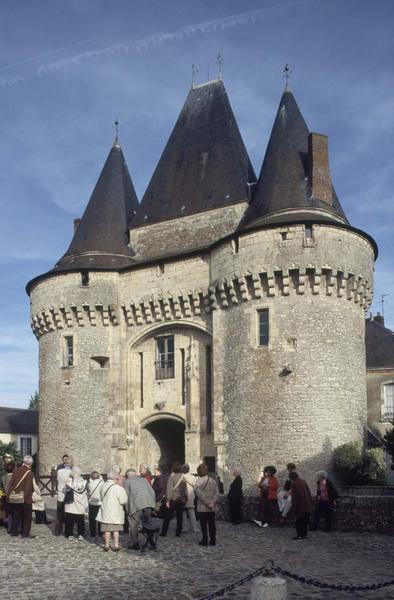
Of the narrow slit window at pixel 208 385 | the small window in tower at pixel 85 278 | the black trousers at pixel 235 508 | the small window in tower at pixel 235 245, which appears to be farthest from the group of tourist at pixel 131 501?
the small window in tower at pixel 85 278

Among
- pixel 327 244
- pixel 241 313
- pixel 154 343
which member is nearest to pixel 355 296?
pixel 327 244

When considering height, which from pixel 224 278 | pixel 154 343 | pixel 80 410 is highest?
pixel 224 278

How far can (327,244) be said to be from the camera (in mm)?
21766

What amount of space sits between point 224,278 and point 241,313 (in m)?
1.35

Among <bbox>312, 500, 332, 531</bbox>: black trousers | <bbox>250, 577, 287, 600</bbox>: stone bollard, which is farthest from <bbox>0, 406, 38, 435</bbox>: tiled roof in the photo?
<bbox>250, 577, 287, 600</bbox>: stone bollard

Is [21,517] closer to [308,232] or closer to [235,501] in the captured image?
[235,501]

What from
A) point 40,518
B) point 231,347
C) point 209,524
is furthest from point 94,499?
point 231,347

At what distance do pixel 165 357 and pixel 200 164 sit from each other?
7.66 meters

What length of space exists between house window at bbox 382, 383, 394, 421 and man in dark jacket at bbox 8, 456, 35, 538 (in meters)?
18.7

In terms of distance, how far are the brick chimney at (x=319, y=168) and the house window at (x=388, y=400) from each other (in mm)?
9644

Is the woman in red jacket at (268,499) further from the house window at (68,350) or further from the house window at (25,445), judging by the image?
the house window at (25,445)

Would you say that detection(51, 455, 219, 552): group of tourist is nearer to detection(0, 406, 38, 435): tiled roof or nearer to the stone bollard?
the stone bollard

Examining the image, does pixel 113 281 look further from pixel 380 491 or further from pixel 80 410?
pixel 380 491

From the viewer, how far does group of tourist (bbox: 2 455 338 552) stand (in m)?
11.9
